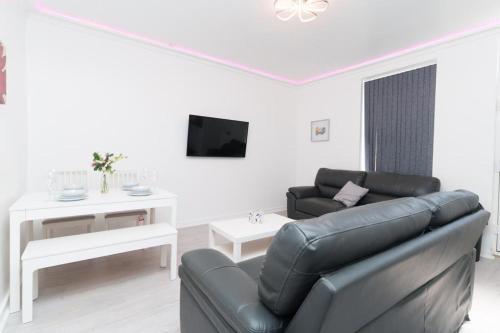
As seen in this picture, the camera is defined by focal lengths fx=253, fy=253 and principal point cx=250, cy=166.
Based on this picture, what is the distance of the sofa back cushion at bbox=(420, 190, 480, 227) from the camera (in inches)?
52.3

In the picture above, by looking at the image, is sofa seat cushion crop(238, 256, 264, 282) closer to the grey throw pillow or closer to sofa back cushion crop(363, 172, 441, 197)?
the grey throw pillow

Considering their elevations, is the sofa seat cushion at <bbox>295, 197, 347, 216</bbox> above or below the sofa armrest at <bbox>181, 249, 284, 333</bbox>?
below

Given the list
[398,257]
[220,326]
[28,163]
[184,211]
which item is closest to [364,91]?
→ [184,211]

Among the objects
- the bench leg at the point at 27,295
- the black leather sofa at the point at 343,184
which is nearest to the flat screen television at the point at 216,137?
the black leather sofa at the point at 343,184

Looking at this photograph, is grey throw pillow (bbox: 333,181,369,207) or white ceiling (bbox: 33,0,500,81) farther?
grey throw pillow (bbox: 333,181,369,207)

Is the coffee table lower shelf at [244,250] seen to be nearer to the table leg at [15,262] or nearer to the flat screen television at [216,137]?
the table leg at [15,262]

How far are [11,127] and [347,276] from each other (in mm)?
2775

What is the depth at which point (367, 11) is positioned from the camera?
269 centimetres

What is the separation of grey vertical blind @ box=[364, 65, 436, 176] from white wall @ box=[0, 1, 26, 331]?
457cm

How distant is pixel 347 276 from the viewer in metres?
0.81

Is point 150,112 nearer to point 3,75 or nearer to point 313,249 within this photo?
point 3,75

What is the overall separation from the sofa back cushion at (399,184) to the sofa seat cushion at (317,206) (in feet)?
2.06

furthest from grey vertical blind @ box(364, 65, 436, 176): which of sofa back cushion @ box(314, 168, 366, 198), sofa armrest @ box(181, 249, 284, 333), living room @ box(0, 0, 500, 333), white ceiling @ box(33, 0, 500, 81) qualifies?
sofa armrest @ box(181, 249, 284, 333)

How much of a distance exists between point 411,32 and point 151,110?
357cm
